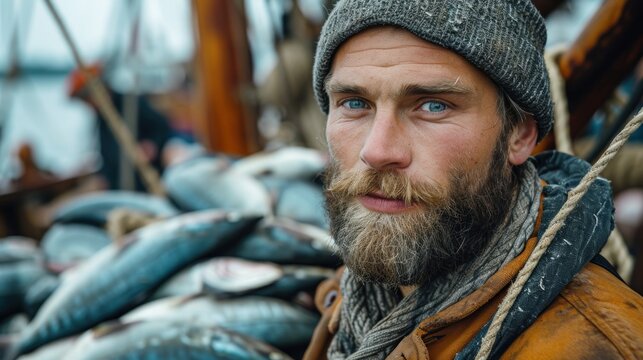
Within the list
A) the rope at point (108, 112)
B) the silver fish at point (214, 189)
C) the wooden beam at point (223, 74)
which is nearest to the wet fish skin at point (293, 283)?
the silver fish at point (214, 189)

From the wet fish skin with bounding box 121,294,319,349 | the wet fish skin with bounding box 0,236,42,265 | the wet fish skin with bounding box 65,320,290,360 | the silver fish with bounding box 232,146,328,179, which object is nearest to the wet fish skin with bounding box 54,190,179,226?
the wet fish skin with bounding box 0,236,42,265

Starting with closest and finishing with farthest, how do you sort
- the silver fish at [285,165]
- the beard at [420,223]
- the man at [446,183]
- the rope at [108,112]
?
the man at [446,183], the beard at [420,223], the silver fish at [285,165], the rope at [108,112]

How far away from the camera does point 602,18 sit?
206cm

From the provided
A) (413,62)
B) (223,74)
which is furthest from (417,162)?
(223,74)

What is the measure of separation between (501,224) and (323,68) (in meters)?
0.58

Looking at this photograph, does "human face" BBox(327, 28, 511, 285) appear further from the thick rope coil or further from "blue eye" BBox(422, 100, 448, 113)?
the thick rope coil

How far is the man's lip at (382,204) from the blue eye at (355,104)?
218mm

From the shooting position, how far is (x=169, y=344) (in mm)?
1975

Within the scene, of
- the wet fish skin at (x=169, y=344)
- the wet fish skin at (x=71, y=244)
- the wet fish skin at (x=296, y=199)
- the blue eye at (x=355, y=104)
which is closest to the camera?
the blue eye at (x=355, y=104)

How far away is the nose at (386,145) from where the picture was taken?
140 cm

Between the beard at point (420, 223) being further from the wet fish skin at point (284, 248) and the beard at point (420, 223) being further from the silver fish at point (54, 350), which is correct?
the silver fish at point (54, 350)

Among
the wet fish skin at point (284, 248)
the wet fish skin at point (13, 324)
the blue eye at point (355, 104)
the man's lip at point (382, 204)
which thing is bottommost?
the wet fish skin at point (13, 324)

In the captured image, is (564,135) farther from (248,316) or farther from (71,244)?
(71,244)

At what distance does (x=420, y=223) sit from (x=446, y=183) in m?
0.11
